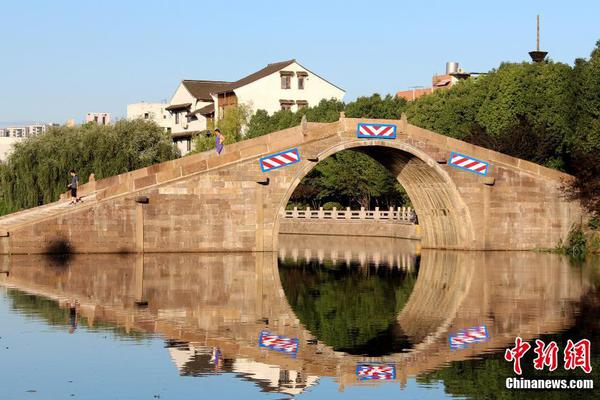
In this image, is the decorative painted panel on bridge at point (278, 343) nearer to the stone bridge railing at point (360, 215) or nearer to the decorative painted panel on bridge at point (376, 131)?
the decorative painted panel on bridge at point (376, 131)

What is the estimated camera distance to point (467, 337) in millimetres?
24000

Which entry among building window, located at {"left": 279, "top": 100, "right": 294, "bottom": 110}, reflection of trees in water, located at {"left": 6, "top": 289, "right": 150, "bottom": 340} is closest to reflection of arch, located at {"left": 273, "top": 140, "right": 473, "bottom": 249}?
reflection of trees in water, located at {"left": 6, "top": 289, "right": 150, "bottom": 340}

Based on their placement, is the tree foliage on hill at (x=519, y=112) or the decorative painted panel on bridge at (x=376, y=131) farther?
the tree foliage on hill at (x=519, y=112)

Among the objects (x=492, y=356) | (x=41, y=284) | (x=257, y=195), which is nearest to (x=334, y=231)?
(x=257, y=195)

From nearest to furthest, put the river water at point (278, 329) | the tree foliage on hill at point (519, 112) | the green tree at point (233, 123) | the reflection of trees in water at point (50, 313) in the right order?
1. the river water at point (278, 329)
2. the reflection of trees in water at point (50, 313)
3. the tree foliage on hill at point (519, 112)
4. the green tree at point (233, 123)

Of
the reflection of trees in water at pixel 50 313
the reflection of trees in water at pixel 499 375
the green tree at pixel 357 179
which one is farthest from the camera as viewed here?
the green tree at pixel 357 179

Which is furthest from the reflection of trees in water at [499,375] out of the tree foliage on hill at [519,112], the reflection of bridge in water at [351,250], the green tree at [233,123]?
the green tree at [233,123]

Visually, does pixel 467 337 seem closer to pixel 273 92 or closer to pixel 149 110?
pixel 273 92

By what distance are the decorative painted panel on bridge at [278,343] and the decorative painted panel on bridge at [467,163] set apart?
31997 millimetres

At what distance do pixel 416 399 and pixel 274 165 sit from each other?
111 ft

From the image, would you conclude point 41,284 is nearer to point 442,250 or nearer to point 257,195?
point 257,195

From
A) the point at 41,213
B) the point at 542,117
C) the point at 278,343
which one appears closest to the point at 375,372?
the point at 278,343

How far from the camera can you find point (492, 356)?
2148 cm

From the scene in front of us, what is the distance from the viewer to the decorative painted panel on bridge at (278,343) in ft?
72.6
